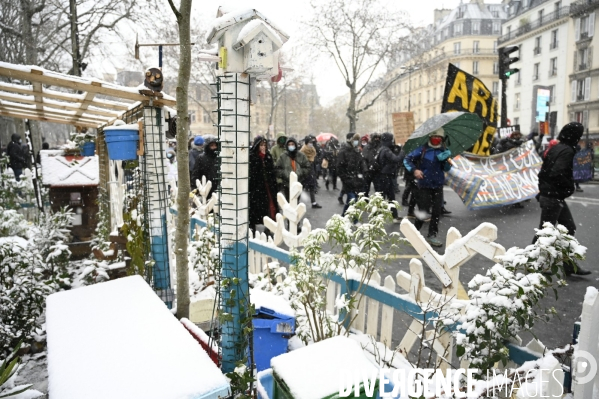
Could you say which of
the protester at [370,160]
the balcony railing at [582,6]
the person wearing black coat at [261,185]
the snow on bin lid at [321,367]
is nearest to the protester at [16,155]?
the person wearing black coat at [261,185]

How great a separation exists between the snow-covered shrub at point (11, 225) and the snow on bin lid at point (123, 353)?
13.7 ft

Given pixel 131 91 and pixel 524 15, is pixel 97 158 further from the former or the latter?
pixel 524 15

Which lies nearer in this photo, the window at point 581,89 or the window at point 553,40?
the window at point 581,89

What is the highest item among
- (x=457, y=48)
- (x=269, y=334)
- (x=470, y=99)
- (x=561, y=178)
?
(x=457, y=48)

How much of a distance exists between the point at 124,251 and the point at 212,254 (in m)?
1.61

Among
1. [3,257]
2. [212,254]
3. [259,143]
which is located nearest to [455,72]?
[259,143]

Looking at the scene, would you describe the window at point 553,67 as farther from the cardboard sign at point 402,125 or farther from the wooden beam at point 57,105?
the wooden beam at point 57,105

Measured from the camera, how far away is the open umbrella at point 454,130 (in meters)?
6.78

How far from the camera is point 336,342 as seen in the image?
6.41 ft

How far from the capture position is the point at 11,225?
20.1 ft

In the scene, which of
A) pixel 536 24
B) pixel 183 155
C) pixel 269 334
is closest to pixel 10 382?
pixel 269 334

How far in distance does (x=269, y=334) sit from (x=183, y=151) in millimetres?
1656

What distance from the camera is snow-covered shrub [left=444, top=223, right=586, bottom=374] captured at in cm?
218

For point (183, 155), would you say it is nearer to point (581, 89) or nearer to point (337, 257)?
point (337, 257)
